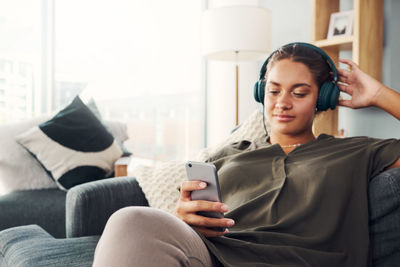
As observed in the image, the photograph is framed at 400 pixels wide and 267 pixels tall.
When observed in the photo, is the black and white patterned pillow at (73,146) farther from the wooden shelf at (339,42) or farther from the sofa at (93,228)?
the wooden shelf at (339,42)

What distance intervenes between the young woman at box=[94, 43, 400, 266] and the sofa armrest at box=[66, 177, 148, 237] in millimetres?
403

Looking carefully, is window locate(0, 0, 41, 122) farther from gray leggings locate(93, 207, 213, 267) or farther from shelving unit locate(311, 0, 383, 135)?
gray leggings locate(93, 207, 213, 267)

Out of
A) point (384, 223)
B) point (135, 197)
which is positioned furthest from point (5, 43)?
point (384, 223)

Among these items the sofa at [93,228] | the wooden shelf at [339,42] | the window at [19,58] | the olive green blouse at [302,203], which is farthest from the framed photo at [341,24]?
the window at [19,58]

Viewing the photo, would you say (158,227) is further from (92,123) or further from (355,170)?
(92,123)

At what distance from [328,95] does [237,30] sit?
151 cm

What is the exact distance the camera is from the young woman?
0.81 metres

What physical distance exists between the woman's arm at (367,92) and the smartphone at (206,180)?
0.63m

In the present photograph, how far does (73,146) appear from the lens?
86.7 inches

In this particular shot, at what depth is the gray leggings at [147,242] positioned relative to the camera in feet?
2.48

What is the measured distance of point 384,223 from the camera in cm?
96

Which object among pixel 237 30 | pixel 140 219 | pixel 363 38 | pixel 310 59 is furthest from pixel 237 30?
pixel 140 219

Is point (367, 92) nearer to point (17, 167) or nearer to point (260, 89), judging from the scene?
point (260, 89)

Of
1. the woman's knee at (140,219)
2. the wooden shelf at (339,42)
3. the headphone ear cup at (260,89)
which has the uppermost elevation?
the wooden shelf at (339,42)
